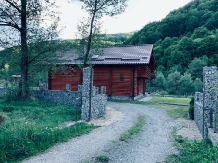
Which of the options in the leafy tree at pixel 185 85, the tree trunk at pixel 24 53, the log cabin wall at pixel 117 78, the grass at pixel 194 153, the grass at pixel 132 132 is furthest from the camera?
the leafy tree at pixel 185 85

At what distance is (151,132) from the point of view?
9.56m

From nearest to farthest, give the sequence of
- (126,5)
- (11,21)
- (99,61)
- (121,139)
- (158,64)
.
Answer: (121,139) → (11,21) → (126,5) → (99,61) → (158,64)

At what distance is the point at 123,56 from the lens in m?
23.7

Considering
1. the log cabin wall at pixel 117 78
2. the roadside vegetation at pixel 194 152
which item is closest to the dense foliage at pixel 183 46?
the log cabin wall at pixel 117 78

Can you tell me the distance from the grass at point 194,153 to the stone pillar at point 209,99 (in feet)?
3.85

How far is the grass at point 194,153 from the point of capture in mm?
5328

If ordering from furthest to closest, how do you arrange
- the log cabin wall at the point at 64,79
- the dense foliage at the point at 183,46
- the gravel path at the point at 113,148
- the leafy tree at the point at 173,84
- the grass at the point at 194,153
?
the dense foliage at the point at 183,46
the leafy tree at the point at 173,84
the log cabin wall at the point at 64,79
the gravel path at the point at 113,148
the grass at the point at 194,153

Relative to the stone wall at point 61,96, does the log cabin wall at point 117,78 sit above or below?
above

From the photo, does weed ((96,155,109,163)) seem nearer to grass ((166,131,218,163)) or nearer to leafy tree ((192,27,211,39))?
grass ((166,131,218,163))

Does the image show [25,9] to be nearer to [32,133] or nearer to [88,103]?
[88,103]

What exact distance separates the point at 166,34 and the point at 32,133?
239 feet

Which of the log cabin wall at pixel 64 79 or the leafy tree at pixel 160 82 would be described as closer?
the log cabin wall at pixel 64 79

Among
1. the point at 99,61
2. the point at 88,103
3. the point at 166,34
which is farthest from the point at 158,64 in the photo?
the point at 88,103

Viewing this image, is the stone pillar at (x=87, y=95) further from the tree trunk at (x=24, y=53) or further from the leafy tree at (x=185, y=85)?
the leafy tree at (x=185, y=85)
